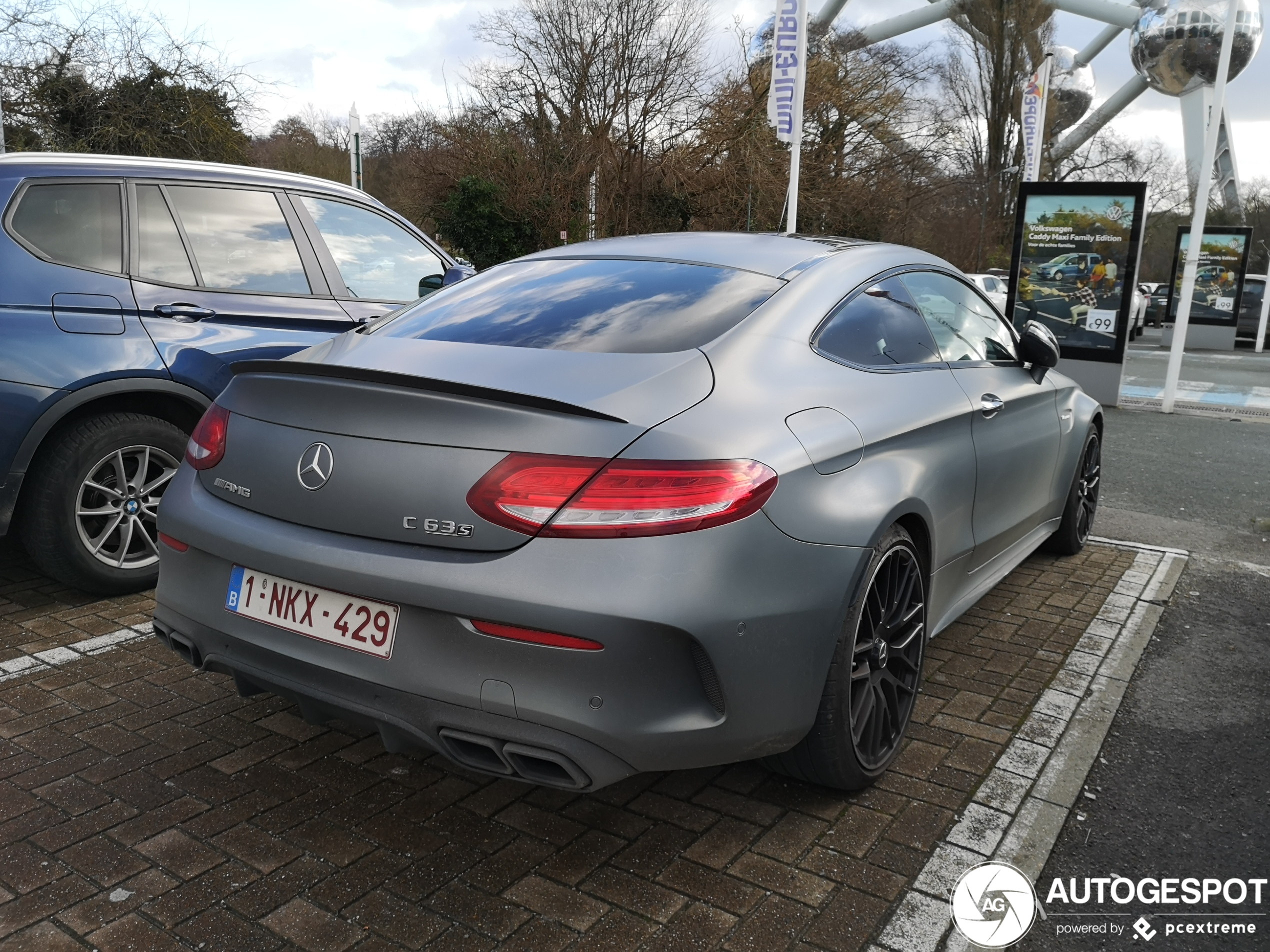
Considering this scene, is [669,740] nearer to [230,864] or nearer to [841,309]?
[230,864]

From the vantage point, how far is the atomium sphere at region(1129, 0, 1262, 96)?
35156mm

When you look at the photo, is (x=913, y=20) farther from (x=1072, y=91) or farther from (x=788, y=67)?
(x=788, y=67)

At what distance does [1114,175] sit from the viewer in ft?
155

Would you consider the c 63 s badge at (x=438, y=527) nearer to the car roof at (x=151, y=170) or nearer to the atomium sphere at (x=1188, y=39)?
the car roof at (x=151, y=170)

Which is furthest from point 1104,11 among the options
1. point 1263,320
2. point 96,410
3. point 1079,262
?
point 96,410

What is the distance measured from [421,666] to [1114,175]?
52.3m

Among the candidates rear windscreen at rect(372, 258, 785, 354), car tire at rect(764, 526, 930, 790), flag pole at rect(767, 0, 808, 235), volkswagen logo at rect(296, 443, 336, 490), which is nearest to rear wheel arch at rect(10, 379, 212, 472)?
rear windscreen at rect(372, 258, 785, 354)

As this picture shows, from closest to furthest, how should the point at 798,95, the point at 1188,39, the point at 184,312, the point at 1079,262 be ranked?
the point at 184,312 → the point at 1079,262 → the point at 798,95 → the point at 1188,39

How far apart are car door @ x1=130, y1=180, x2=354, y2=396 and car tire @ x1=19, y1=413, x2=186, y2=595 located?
1.07ft

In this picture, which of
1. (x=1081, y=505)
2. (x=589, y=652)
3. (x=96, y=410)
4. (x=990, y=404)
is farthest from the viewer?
(x=1081, y=505)

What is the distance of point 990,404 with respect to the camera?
373 cm

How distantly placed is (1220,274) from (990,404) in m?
24.5

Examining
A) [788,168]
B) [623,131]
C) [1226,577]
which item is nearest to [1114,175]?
[788,168]

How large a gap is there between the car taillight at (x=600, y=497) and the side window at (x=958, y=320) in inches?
69.1
